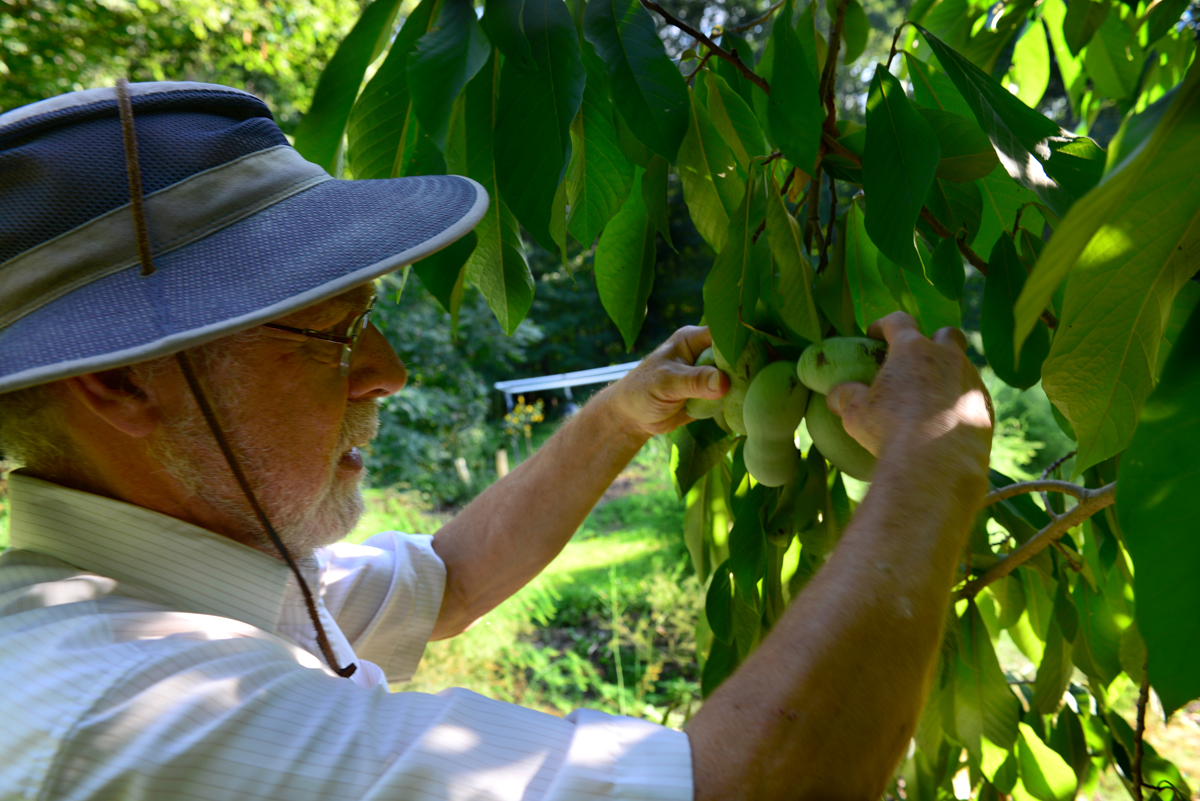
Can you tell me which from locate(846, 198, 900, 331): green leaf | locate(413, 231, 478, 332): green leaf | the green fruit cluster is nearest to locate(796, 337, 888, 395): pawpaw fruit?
the green fruit cluster

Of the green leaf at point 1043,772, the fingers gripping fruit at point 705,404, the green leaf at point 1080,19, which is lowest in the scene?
the green leaf at point 1043,772

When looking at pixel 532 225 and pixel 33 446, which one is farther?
pixel 33 446

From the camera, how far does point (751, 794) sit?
25.8 inches

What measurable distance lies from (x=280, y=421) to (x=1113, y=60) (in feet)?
6.65

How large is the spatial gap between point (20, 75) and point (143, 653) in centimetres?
599

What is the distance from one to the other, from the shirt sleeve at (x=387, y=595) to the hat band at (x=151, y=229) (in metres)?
0.66

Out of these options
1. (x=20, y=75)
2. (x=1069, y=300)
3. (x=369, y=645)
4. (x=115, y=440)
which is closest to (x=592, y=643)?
(x=369, y=645)

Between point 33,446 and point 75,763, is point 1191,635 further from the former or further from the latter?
point 33,446

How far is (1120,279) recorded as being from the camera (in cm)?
61

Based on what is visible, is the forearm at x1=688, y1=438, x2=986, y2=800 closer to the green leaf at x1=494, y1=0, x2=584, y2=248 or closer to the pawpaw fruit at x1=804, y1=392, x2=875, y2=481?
the pawpaw fruit at x1=804, y1=392, x2=875, y2=481

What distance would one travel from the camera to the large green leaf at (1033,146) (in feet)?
2.46

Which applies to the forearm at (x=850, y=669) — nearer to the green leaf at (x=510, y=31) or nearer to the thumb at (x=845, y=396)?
the thumb at (x=845, y=396)

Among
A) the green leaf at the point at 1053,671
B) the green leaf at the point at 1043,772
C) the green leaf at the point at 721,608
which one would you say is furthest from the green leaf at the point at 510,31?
the green leaf at the point at 1043,772

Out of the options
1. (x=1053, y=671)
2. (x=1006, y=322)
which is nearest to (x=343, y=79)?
(x=1006, y=322)
